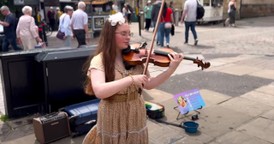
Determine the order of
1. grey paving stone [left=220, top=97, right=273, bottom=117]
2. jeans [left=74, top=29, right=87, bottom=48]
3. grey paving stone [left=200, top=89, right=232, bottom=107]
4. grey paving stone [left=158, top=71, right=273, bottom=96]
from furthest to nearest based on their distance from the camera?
1. jeans [left=74, top=29, right=87, bottom=48]
2. grey paving stone [left=158, top=71, right=273, bottom=96]
3. grey paving stone [left=200, top=89, right=232, bottom=107]
4. grey paving stone [left=220, top=97, right=273, bottom=117]

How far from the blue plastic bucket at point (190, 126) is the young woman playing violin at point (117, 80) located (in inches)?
63.2

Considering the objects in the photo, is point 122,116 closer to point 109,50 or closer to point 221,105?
point 109,50

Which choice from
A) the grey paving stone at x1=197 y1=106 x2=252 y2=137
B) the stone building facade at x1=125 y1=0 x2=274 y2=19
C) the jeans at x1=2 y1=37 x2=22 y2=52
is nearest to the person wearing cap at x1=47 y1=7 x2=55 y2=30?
the stone building facade at x1=125 y1=0 x2=274 y2=19

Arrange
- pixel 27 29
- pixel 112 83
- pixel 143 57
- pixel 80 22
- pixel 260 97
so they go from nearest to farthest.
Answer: pixel 112 83 < pixel 143 57 < pixel 260 97 < pixel 27 29 < pixel 80 22

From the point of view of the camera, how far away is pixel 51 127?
3559 millimetres

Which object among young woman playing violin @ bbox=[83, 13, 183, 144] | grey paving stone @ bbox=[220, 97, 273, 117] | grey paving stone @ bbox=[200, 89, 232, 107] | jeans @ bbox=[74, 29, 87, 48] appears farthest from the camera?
jeans @ bbox=[74, 29, 87, 48]

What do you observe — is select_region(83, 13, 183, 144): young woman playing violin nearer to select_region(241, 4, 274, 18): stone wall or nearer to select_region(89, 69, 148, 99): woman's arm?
select_region(89, 69, 148, 99): woman's arm

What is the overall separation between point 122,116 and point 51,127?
1.75 meters

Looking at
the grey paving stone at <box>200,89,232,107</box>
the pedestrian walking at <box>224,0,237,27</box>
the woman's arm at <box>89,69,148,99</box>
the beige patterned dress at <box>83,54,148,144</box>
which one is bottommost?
the grey paving stone at <box>200,89,232,107</box>

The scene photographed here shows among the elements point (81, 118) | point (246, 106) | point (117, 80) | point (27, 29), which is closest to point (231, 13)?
point (27, 29)

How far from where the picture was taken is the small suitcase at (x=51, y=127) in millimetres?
3510

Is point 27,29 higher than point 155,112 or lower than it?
higher

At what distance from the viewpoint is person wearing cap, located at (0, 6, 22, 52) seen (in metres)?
8.53

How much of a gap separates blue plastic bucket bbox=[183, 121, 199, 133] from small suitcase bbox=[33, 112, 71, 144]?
1544mm
